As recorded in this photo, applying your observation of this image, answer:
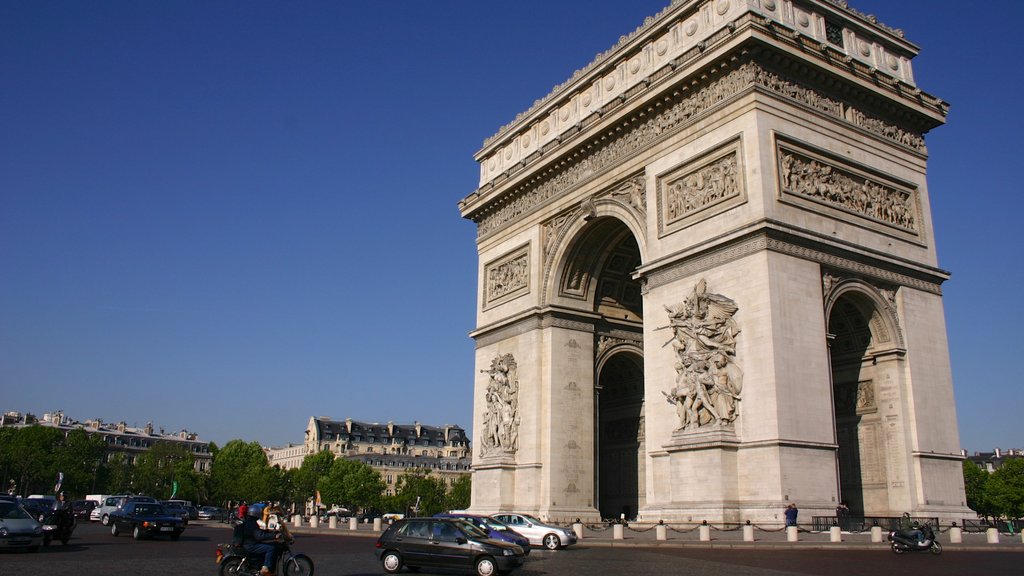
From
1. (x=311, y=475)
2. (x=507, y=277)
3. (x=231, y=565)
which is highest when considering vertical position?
(x=507, y=277)

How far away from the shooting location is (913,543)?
18922mm

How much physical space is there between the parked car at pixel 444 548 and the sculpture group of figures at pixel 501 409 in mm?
16795

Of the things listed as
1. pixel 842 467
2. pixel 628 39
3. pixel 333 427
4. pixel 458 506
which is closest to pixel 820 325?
pixel 842 467

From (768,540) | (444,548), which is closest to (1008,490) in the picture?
(768,540)

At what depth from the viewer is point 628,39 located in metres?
31.0

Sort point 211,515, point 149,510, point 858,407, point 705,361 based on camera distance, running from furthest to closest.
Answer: point 211,515 < point 149,510 < point 858,407 < point 705,361

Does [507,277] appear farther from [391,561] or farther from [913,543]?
[391,561]

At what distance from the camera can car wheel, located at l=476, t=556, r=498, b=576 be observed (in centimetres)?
1492

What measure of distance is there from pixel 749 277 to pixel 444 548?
12754 mm

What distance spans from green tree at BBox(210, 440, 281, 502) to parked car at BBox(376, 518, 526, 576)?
266 feet

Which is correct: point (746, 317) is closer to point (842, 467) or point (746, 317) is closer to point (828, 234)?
point (828, 234)

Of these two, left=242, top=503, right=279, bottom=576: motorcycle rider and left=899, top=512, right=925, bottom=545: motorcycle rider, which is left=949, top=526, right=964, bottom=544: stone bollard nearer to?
left=899, top=512, right=925, bottom=545: motorcycle rider

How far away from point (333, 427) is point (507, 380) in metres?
98.8

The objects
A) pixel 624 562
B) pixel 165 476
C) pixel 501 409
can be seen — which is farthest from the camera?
pixel 165 476
